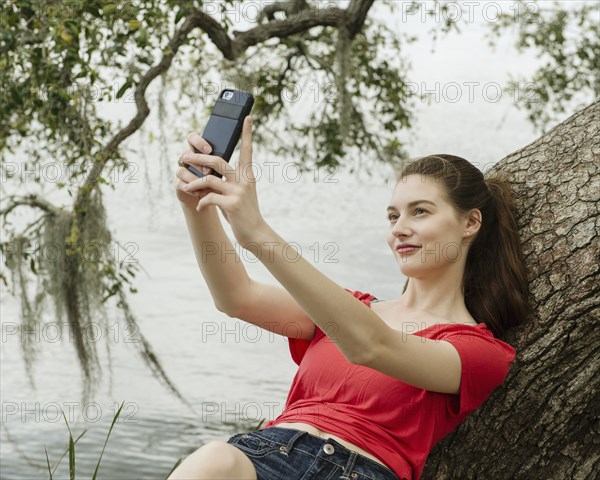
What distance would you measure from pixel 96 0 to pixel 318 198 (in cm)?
516

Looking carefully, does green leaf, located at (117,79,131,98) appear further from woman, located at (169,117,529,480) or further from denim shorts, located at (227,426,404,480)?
denim shorts, located at (227,426,404,480)

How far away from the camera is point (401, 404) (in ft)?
5.40

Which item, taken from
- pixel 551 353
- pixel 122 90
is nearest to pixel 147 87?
pixel 122 90

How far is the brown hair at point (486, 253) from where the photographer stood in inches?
71.4

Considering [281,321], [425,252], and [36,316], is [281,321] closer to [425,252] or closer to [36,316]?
[425,252]

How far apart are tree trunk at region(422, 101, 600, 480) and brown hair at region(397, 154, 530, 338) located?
44 millimetres

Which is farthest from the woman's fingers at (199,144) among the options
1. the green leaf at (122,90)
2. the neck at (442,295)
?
the green leaf at (122,90)

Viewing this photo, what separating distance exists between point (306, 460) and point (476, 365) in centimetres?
35

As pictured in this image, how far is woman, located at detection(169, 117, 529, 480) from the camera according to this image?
1.40 meters

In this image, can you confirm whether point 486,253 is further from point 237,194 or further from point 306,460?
point 237,194

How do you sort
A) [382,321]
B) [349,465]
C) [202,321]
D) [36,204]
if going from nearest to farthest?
[382,321] → [349,465] → [36,204] → [202,321]

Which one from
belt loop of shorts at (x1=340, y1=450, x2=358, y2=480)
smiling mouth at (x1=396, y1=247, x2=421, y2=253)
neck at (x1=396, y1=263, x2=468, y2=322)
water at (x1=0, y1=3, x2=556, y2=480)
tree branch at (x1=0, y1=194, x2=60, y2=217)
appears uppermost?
smiling mouth at (x1=396, y1=247, x2=421, y2=253)

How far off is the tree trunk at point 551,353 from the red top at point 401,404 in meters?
0.18

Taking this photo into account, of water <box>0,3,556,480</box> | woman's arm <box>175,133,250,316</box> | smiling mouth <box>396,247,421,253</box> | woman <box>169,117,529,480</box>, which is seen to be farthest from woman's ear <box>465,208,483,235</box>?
water <box>0,3,556,480</box>
